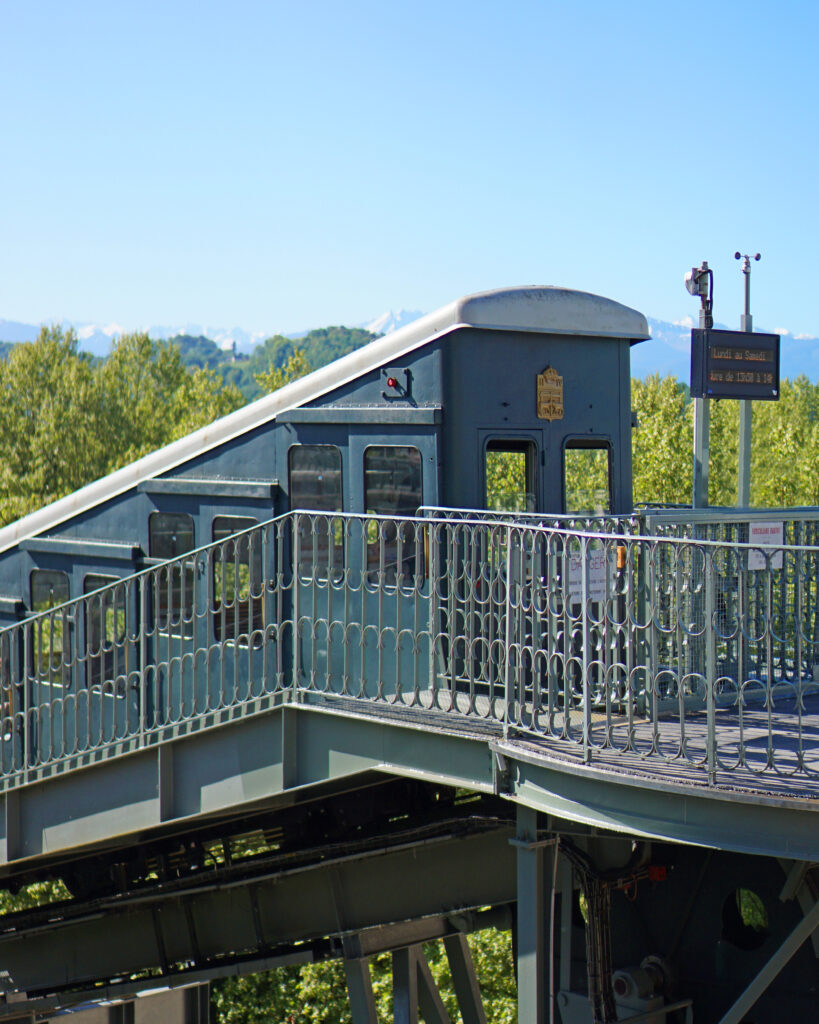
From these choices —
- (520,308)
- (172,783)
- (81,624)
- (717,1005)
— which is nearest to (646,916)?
(717,1005)

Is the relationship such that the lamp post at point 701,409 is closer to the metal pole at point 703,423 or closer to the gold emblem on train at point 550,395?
the metal pole at point 703,423

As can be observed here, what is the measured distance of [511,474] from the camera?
9.08 m

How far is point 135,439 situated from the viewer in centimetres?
4288

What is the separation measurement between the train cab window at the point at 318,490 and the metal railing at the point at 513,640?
0.05 meters

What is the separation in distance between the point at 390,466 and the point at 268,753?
2.27 m

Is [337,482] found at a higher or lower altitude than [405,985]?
higher

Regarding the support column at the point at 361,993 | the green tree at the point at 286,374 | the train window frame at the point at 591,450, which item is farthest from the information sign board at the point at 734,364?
the green tree at the point at 286,374

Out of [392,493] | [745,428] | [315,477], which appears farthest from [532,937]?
[745,428]

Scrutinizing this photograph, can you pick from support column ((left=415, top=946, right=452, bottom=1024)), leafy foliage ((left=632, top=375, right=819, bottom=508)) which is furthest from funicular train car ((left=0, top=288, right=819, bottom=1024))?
leafy foliage ((left=632, top=375, right=819, bottom=508))

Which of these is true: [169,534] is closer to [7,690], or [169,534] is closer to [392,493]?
[7,690]

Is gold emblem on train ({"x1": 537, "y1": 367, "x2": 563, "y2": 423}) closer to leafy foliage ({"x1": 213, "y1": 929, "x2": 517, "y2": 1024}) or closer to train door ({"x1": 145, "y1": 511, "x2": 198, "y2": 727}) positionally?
train door ({"x1": 145, "y1": 511, "x2": 198, "y2": 727})

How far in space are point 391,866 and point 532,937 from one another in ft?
8.27

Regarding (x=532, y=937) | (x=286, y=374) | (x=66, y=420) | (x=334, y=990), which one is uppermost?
(x=286, y=374)

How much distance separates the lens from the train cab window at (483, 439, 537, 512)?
8.69m
